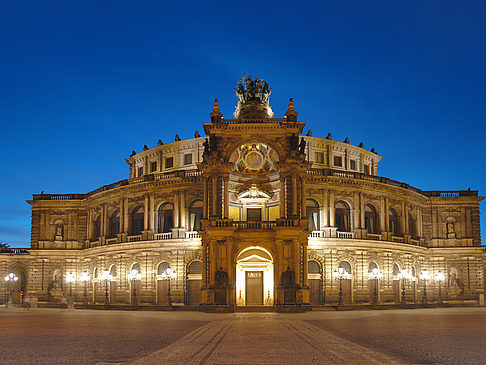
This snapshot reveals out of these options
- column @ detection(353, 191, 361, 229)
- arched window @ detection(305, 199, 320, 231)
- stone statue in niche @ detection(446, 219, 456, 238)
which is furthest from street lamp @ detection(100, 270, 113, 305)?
stone statue in niche @ detection(446, 219, 456, 238)

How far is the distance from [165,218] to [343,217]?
791 inches

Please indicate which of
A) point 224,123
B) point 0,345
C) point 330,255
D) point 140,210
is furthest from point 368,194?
point 0,345

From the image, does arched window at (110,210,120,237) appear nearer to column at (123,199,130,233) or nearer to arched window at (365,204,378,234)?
column at (123,199,130,233)

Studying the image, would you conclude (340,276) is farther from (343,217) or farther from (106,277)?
(106,277)

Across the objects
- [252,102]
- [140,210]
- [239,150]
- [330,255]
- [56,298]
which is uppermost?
[252,102]

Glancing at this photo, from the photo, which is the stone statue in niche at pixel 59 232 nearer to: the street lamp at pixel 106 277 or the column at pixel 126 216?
the street lamp at pixel 106 277

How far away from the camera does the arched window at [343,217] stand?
6288 cm

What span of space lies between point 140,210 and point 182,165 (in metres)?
9.34

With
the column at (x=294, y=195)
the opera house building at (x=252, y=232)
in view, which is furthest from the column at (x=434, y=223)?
the column at (x=294, y=195)

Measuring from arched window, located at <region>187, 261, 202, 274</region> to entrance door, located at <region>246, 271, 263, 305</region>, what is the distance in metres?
6.92

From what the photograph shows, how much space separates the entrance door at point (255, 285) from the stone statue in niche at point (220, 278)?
6.97 metres

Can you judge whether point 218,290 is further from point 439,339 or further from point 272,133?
point 439,339

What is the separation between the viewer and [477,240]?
70875mm

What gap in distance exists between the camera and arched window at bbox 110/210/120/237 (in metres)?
68.1
